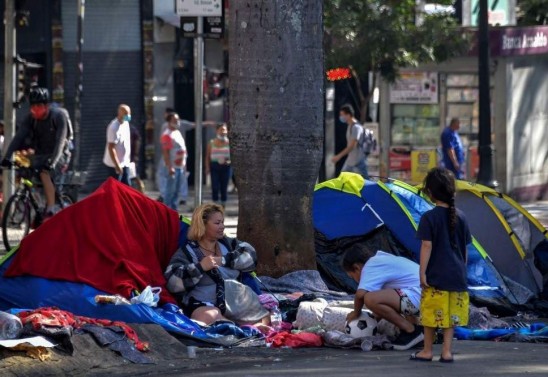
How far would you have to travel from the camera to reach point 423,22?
26703mm

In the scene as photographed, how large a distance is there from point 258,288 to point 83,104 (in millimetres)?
17248

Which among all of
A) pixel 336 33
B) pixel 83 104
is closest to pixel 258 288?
pixel 336 33

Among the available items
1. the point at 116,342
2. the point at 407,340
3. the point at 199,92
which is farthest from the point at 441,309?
the point at 199,92

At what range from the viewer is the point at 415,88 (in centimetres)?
2702

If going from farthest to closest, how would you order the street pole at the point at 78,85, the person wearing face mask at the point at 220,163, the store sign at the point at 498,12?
the store sign at the point at 498,12 < the street pole at the point at 78,85 < the person wearing face mask at the point at 220,163

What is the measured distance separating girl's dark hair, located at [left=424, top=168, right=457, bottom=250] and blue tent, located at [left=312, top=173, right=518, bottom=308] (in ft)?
11.1

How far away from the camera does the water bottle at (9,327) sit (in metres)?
9.19

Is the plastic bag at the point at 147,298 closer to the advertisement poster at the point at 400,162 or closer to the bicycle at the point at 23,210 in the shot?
the bicycle at the point at 23,210

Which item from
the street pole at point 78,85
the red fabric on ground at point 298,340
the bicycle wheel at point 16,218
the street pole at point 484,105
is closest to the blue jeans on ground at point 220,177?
the street pole at point 78,85

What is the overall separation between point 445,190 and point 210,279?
2110 millimetres

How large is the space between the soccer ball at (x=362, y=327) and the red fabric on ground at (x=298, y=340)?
8.9 inches

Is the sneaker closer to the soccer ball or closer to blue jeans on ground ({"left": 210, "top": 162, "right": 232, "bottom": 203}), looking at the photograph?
the soccer ball

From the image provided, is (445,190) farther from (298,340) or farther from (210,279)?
(210,279)

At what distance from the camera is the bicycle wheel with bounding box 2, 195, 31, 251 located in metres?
16.3
